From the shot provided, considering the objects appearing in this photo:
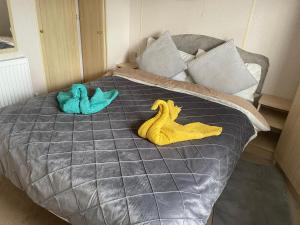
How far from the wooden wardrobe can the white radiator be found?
375 mm

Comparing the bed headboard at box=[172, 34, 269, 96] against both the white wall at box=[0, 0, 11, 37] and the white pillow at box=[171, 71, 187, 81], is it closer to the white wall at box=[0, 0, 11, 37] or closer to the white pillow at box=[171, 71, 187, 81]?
the white pillow at box=[171, 71, 187, 81]

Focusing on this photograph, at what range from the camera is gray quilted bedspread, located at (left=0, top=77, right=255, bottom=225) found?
1.17m

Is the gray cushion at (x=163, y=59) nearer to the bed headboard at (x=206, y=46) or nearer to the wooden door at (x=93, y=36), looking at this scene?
the bed headboard at (x=206, y=46)

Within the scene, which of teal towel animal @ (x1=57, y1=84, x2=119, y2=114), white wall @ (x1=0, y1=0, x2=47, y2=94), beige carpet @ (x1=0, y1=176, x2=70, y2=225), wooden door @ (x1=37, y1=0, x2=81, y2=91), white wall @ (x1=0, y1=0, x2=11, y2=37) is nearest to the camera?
beige carpet @ (x1=0, y1=176, x2=70, y2=225)

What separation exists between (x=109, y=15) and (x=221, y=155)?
99.6 inches

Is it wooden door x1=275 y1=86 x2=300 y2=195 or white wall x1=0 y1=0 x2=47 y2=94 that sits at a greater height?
white wall x1=0 y1=0 x2=47 y2=94

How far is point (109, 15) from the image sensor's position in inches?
127

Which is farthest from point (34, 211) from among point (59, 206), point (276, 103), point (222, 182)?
point (276, 103)

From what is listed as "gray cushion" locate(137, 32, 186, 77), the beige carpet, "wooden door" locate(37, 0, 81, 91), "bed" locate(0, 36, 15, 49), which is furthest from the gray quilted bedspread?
"wooden door" locate(37, 0, 81, 91)

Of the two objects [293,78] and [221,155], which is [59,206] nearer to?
[221,155]

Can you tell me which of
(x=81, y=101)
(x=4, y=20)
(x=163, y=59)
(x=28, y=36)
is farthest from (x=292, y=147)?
(x=4, y=20)

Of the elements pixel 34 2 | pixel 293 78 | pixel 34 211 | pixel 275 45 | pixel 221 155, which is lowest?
pixel 34 211

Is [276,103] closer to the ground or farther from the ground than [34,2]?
closer to the ground

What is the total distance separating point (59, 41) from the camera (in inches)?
127
